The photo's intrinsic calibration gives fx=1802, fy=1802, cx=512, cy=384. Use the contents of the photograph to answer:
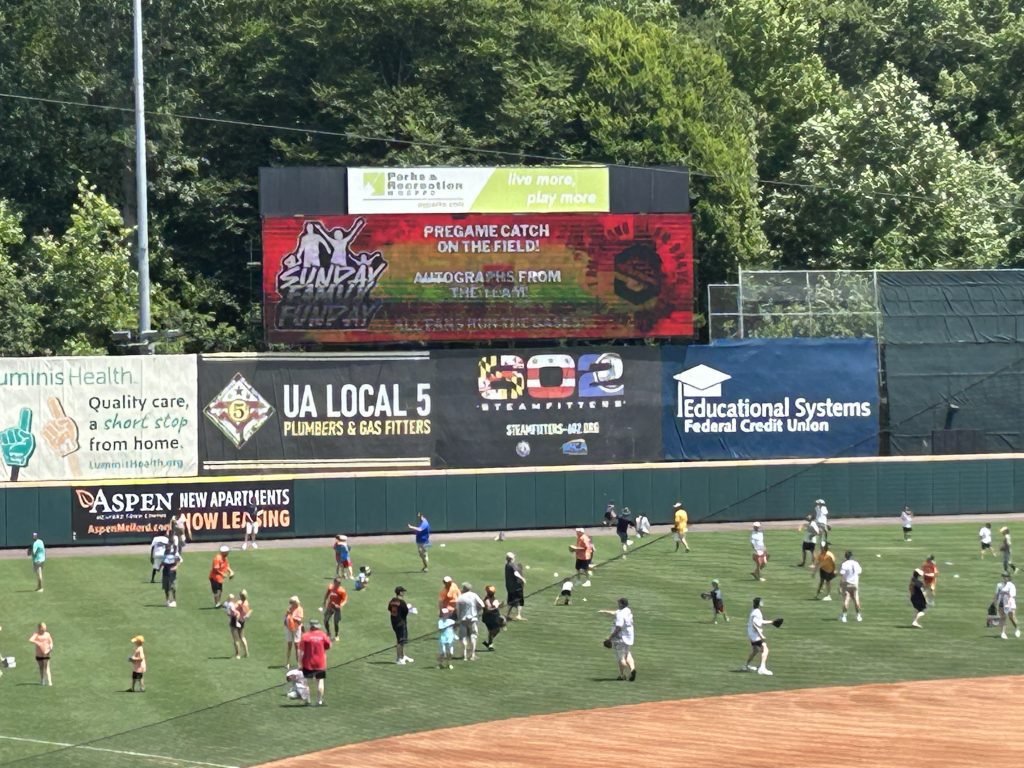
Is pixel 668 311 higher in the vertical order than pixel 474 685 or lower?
higher

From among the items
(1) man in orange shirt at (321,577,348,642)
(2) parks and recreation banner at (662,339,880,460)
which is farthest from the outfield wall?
(1) man in orange shirt at (321,577,348,642)

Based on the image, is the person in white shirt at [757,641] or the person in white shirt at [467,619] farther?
the person in white shirt at [467,619]

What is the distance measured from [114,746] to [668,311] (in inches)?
1135

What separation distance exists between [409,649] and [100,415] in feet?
62.7

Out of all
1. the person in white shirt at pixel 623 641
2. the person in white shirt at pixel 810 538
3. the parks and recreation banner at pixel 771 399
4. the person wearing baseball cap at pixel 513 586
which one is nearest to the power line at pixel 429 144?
the parks and recreation banner at pixel 771 399

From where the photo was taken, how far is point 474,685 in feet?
108

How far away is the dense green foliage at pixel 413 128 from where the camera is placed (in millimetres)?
65688

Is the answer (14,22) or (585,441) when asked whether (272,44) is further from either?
(585,441)

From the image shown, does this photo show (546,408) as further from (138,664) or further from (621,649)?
(138,664)

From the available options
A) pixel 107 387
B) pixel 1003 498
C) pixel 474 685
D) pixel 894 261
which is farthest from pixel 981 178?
pixel 474 685

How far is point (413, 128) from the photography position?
65.8 metres

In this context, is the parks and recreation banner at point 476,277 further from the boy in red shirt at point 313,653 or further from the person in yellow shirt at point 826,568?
the boy in red shirt at point 313,653

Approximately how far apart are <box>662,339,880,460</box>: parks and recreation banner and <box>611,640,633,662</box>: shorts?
2134cm

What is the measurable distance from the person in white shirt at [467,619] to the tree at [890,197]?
120 ft
